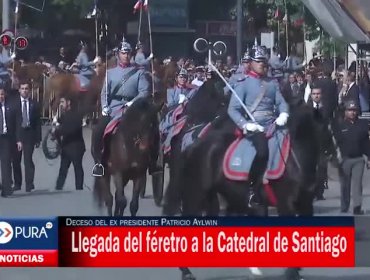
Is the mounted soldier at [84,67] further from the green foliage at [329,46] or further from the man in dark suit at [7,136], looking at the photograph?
the green foliage at [329,46]

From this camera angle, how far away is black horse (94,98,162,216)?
11.2 feet

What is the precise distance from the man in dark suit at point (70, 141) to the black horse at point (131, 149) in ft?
0.32

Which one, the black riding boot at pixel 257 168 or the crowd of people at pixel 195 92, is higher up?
the crowd of people at pixel 195 92

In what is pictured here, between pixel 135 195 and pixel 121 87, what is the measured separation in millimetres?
450

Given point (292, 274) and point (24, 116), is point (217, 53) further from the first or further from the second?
point (292, 274)

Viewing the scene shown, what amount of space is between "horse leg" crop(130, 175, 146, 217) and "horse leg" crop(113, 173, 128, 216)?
36mm

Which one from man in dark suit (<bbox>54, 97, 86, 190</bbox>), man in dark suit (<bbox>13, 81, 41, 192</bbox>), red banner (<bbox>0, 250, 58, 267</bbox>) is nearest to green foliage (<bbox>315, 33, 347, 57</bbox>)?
man in dark suit (<bbox>54, 97, 86, 190</bbox>)

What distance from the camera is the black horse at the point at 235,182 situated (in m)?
3.38

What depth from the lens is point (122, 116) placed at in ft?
11.2

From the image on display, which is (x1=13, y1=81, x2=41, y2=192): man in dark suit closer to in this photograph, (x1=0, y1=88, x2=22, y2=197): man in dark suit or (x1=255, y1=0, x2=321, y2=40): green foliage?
(x1=0, y1=88, x2=22, y2=197): man in dark suit

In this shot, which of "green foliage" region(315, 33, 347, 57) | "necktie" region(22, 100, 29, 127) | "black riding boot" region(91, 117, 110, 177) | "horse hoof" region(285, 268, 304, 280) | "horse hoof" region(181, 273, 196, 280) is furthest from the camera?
"horse hoof" region(181, 273, 196, 280)

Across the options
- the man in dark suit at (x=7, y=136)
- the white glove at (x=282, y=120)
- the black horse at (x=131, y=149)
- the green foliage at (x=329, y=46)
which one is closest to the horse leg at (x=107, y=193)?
the black horse at (x=131, y=149)

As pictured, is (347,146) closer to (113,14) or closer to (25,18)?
(113,14)

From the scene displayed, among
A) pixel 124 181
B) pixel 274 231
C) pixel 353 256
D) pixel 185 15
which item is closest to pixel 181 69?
pixel 185 15
